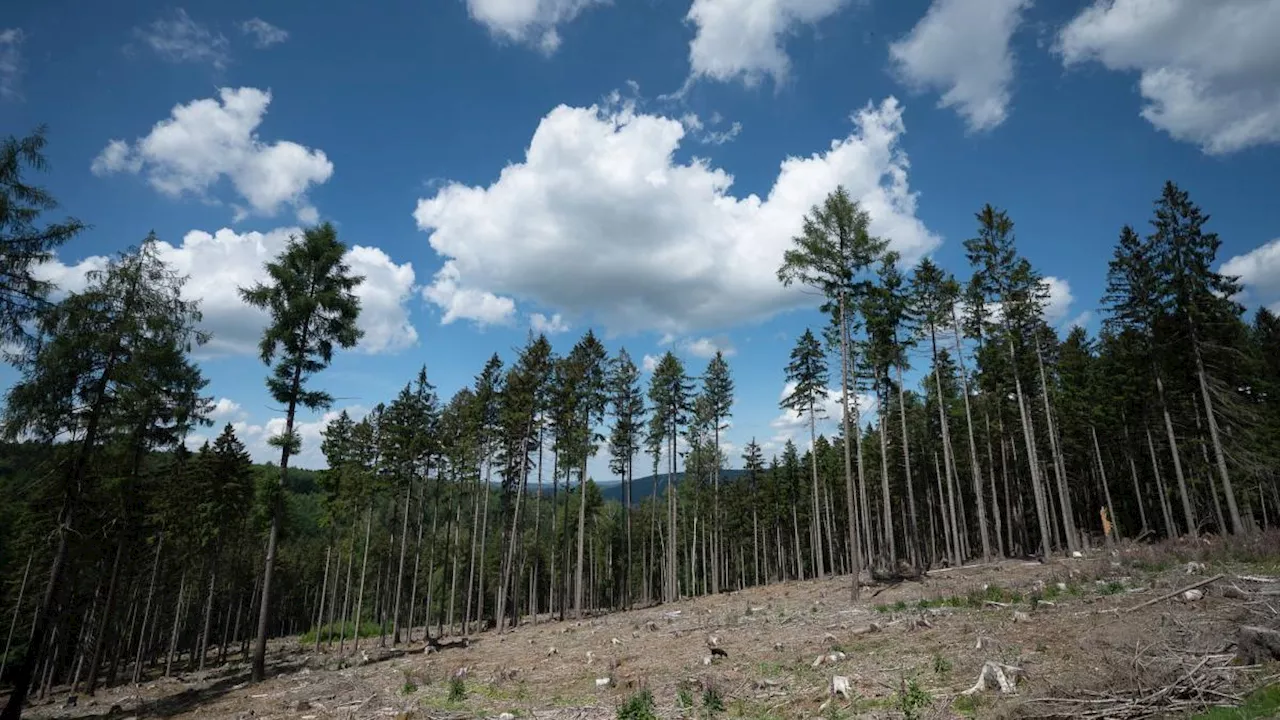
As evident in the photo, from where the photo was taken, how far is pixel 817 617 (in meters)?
17.5

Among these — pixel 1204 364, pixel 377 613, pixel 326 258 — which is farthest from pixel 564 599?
pixel 377 613

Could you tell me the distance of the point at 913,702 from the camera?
7832mm

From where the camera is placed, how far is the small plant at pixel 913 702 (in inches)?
296

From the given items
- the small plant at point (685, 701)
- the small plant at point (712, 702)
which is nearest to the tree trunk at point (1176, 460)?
the small plant at point (712, 702)

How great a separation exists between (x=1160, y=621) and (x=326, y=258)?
2461 centimetres

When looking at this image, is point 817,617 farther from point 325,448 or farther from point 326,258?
point 325,448

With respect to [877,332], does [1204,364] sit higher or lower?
lower

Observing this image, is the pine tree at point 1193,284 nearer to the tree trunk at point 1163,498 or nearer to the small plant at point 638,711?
the tree trunk at point 1163,498

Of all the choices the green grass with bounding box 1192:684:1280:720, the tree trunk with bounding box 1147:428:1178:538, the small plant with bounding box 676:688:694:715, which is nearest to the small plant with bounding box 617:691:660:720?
the small plant with bounding box 676:688:694:715

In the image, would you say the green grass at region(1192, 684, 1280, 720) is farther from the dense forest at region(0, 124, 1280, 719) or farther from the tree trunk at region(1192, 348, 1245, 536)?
the tree trunk at region(1192, 348, 1245, 536)

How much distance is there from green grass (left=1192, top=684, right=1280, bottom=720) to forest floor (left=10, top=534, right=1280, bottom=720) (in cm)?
21

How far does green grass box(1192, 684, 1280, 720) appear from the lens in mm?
5641

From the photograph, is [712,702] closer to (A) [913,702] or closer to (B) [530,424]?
(A) [913,702]

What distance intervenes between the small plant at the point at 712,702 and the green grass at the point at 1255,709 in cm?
582
